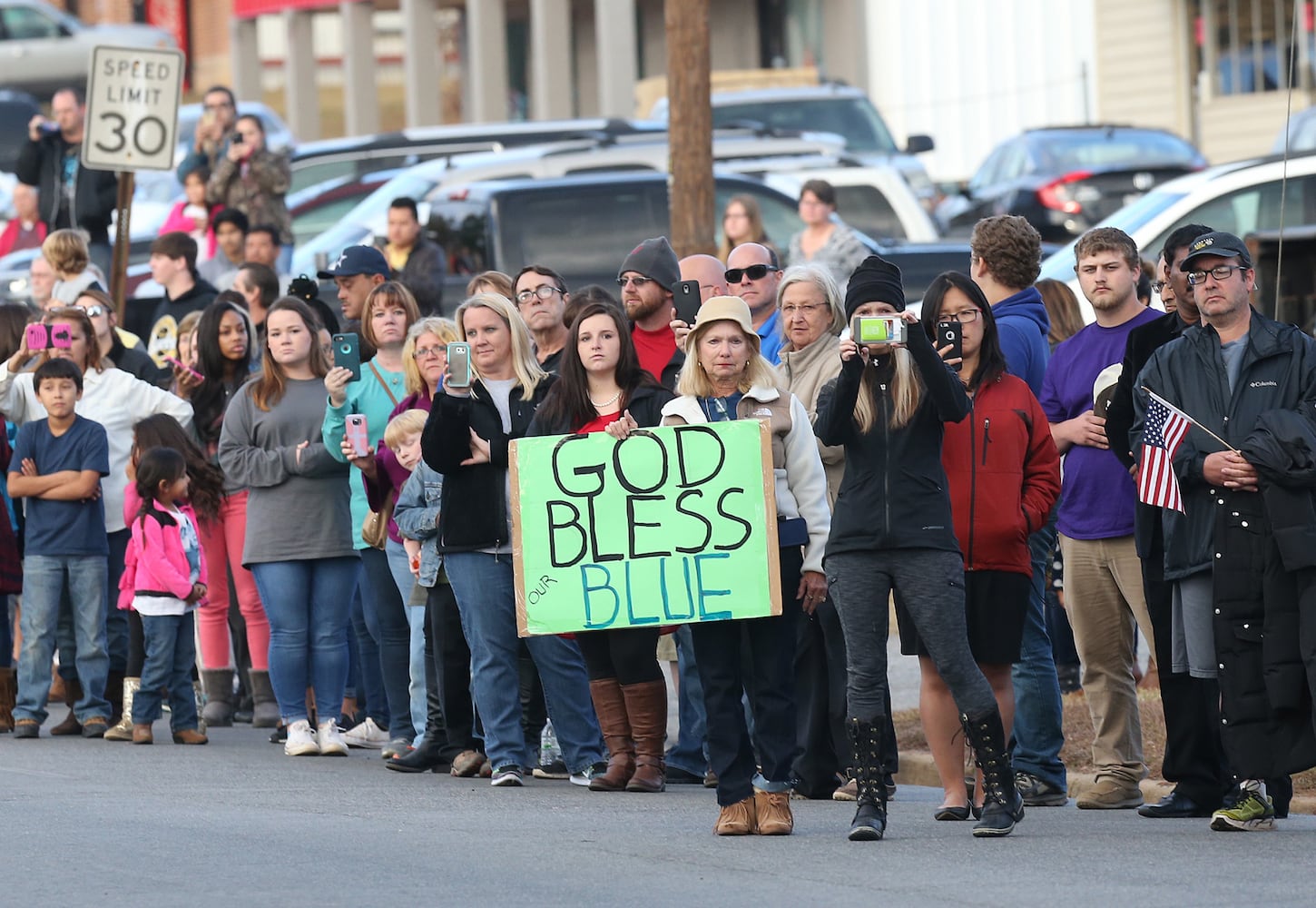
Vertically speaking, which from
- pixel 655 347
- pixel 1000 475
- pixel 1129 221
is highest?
pixel 1129 221

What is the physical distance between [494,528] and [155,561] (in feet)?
8.16

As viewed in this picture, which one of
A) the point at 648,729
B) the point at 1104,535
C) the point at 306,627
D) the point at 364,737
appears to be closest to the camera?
the point at 1104,535

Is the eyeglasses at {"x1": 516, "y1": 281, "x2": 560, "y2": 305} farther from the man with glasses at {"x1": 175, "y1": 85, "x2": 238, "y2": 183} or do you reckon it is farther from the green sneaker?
the man with glasses at {"x1": 175, "y1": 85, "x2": 238, "y2": 183}

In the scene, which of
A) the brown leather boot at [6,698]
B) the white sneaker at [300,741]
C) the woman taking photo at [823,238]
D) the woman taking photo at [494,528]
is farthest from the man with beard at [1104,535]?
the woman taking photo at [823,238]

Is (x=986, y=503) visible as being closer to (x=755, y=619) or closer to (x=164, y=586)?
(x=755, y=619)

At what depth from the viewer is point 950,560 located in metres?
8.80

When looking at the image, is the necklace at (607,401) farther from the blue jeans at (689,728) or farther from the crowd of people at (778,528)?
the blue jeans at (689,728)

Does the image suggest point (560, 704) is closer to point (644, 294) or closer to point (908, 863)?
point (644, 294)

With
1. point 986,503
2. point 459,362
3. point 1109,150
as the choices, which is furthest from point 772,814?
point 1109,150

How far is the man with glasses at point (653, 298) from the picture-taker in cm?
1120

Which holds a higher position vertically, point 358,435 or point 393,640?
point 358,435

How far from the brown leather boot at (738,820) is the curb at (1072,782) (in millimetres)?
1824

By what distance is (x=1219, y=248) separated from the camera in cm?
892

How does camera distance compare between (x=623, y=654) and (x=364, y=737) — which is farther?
(x=364, y=737)
